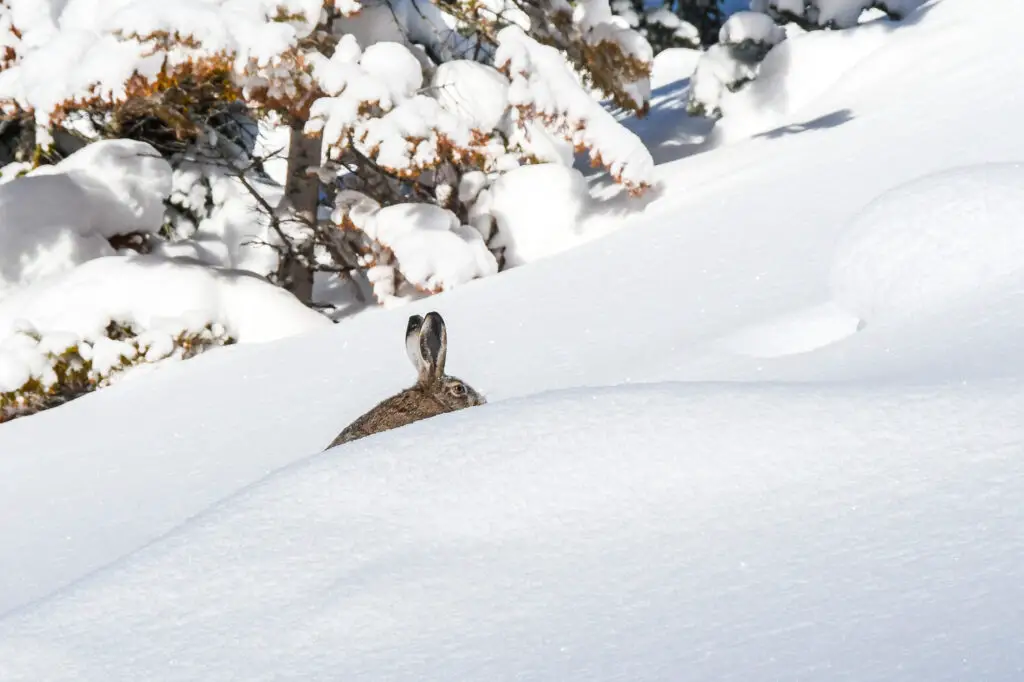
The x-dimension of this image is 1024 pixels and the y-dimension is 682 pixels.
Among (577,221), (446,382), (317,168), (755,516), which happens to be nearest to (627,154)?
(577,221)

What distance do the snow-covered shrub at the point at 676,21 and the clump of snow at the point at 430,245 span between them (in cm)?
724

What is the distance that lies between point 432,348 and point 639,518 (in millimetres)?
1796

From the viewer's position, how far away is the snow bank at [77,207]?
9.20 meters

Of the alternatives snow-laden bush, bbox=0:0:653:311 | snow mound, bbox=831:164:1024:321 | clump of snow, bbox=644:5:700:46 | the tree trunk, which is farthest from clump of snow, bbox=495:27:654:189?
clump of snow, bbox=644:5:700:46

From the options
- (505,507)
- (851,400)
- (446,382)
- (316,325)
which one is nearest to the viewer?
(505,507)

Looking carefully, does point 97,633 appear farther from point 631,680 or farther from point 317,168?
point 317,168

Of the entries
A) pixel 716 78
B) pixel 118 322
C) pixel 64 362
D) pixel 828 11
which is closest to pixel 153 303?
pixel 118 322

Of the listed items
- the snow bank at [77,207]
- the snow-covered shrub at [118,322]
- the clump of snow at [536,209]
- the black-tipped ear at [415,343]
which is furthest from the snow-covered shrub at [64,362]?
the black-tipped ear at [415,343]

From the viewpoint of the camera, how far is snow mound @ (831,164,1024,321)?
4555 mm

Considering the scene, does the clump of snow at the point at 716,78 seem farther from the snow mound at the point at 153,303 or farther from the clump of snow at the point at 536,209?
the snow mound at the point at 153,303

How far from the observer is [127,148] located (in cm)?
976

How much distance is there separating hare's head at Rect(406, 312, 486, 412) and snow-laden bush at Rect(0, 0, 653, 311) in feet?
12.3

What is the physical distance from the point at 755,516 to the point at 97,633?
129cm

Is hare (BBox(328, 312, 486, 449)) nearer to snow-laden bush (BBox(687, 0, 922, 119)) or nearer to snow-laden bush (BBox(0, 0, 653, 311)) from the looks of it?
snow-laden bush (BBox(0, 0, 653, 311))
